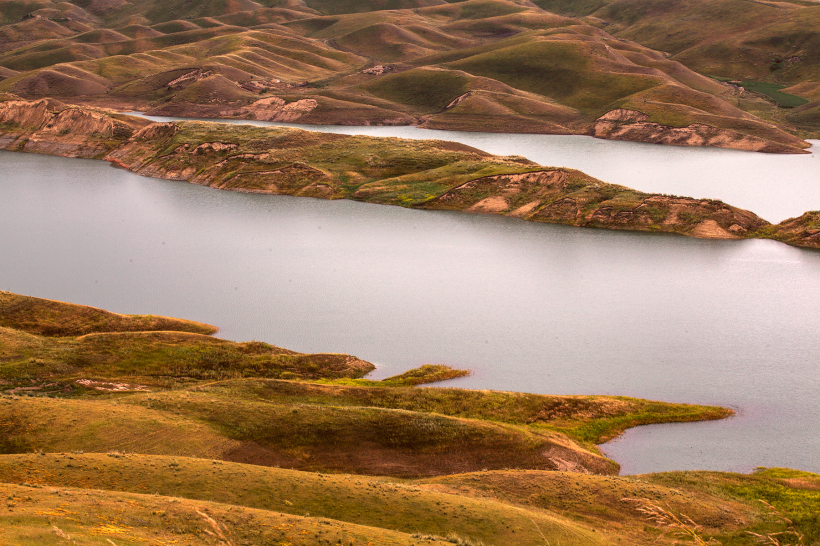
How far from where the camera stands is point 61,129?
160 m

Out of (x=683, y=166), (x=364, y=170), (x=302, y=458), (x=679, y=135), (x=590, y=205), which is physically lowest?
(x=302, y=458)

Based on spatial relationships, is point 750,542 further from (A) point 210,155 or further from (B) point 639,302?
(A) point 210,155

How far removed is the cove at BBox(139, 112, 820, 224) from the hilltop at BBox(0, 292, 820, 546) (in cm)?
8204

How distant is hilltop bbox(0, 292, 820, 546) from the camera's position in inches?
869

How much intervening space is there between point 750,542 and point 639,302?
41649 mm

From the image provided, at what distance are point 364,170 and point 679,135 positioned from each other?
103429 mm

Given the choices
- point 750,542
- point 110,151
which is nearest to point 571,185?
point 750,542

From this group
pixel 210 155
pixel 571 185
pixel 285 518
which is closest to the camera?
pixel 285 518

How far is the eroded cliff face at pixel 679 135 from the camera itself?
569 feet

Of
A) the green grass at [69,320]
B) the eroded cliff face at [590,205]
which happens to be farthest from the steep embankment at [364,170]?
the green grass at [69,320]

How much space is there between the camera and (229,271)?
75.2 m

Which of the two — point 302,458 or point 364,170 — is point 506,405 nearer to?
point 302,458

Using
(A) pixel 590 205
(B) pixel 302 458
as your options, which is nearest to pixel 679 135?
(A) pixel 590 205

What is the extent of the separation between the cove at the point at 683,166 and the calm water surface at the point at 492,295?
98.5 feet
